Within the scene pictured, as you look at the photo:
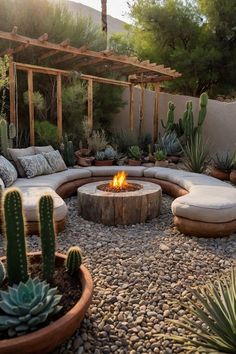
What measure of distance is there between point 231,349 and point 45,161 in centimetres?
451

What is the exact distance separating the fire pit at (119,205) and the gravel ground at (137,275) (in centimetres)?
13

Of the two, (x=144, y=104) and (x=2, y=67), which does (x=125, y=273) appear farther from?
(x=144, y=104)

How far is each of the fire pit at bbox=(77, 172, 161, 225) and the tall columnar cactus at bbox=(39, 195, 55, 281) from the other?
2112 mm

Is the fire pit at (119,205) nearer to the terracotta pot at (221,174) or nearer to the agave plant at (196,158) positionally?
the agave plant at (196,158)

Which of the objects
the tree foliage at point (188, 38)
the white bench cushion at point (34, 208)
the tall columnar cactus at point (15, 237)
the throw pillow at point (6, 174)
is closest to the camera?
the tall columnar cactus at point (15, 237)

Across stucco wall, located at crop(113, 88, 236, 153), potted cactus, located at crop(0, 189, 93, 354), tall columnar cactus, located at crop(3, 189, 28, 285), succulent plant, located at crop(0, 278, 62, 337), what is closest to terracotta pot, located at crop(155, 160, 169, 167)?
stucco wall, located at crop(113, 88, 236, 153)

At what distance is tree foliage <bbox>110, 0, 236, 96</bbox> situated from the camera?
10.9 meters

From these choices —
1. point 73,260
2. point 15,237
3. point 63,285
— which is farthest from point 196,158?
point 15,237

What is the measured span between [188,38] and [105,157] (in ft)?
21.7

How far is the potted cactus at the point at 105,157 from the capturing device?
7441mm

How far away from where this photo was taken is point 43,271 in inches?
90.1

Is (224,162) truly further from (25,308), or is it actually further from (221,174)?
(25,308)

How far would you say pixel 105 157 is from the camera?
24.9ft

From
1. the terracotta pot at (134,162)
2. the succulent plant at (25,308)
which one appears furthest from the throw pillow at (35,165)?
the succulent plant at (25,308)
